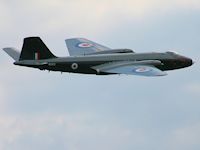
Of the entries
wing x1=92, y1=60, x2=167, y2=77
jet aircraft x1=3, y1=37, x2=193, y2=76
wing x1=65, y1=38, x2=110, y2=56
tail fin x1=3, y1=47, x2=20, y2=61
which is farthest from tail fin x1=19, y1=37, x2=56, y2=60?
wing x1=65, y1=38, x2=110, y2=56

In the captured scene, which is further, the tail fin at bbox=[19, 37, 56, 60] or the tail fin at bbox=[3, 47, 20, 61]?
the tail fin at bbox=[3, 47, 20, 61]

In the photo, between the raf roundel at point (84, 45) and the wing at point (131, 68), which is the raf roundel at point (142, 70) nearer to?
the wing at point (131, 68)

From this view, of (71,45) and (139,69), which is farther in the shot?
(71,45)

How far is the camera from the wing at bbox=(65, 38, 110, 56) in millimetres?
116000

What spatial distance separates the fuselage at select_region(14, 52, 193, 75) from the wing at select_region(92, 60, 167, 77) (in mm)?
692

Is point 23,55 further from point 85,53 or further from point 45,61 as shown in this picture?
point 85,53

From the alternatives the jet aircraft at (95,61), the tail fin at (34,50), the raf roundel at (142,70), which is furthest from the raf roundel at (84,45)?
the raf roundel at (142,70)

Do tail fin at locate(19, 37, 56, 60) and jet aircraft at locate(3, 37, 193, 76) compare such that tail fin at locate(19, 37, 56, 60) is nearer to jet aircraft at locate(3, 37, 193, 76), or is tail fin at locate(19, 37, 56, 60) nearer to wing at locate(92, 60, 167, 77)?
jet aircraft at locate(3, 37, 193, 76)

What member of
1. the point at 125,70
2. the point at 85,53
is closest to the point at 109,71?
the point at 125,70

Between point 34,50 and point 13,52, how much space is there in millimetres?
3610

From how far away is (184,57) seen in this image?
110 metres

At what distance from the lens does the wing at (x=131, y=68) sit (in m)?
102

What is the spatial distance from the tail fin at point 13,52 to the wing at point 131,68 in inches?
401

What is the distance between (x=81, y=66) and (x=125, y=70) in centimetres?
615
